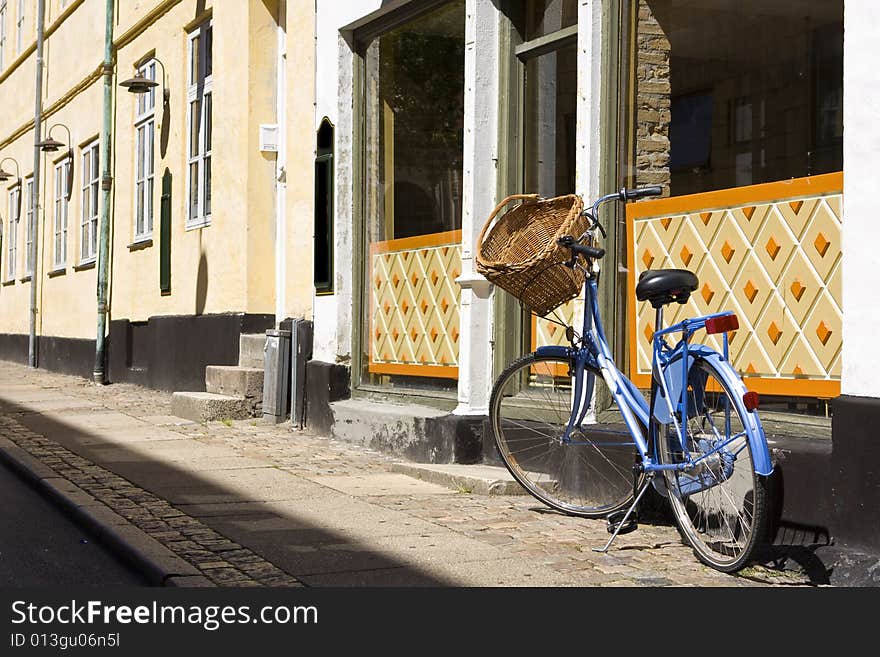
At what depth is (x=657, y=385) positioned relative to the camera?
5852 mm

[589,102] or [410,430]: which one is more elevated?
[589,102]

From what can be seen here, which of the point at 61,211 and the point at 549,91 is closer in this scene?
the point at 549,91

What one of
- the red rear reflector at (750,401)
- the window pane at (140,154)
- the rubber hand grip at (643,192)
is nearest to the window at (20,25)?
the window pane at (140,154)

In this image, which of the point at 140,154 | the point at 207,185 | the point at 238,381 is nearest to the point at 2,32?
the point at 140,154

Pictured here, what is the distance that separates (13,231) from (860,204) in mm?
24027

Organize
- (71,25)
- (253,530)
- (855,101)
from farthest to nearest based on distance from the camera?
1. (71,25)
2. (253,530)
3. (855,101)

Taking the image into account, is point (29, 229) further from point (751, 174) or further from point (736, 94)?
point (751, 174)

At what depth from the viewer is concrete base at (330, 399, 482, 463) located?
28.3ft

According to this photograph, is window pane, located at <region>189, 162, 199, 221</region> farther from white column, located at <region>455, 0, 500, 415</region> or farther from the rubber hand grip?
the rubber hand grip

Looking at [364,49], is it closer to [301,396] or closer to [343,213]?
[343,213]

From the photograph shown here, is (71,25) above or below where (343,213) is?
above

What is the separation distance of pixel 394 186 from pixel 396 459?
7.63 feet

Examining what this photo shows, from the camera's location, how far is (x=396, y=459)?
9352mm

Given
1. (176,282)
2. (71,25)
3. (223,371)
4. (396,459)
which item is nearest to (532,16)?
(396,459)
